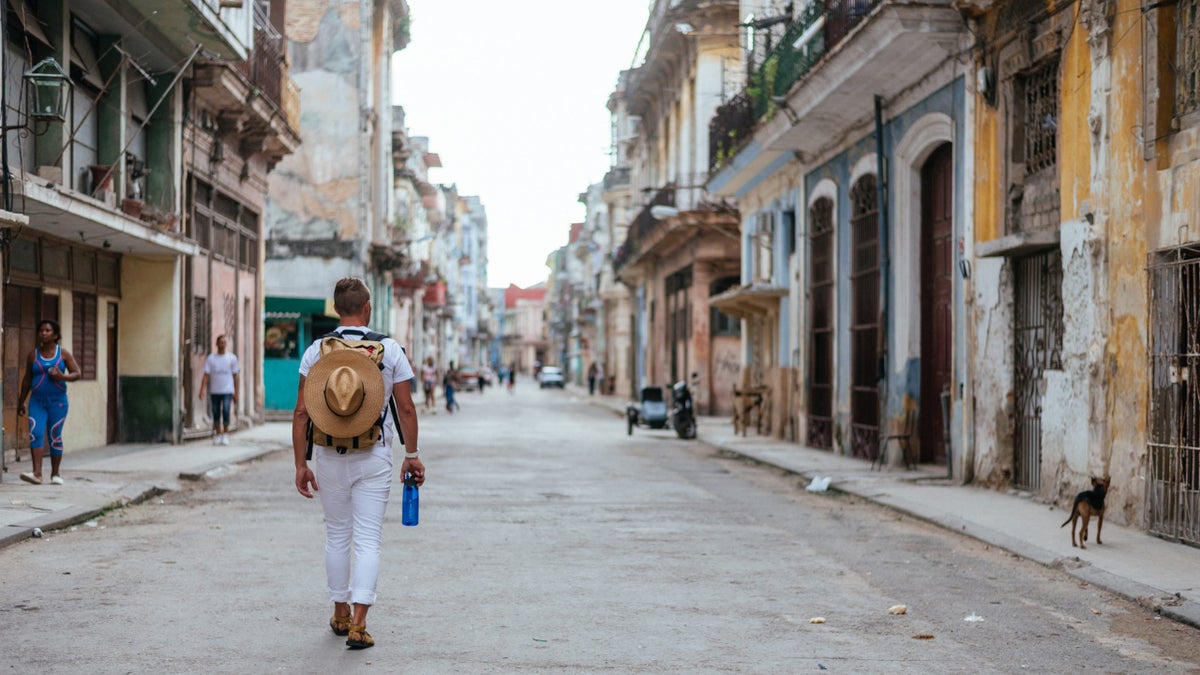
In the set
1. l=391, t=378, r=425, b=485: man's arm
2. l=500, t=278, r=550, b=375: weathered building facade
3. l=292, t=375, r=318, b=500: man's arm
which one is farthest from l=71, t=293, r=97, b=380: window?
l=500, t=278, r=550, b=375: weathered building facade

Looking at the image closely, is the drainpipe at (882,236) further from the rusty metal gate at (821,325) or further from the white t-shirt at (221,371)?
the white t-shirt at (221,371)

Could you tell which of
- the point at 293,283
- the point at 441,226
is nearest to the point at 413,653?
the point at 293,283

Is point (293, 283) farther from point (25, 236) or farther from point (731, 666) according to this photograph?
point (731, 666)

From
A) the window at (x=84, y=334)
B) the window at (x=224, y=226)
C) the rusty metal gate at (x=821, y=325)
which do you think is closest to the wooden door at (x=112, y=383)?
the window at (x=84, y=334)

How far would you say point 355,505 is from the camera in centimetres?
615

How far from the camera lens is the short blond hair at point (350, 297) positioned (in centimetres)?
625

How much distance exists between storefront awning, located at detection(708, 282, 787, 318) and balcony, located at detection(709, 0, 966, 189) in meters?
2.22

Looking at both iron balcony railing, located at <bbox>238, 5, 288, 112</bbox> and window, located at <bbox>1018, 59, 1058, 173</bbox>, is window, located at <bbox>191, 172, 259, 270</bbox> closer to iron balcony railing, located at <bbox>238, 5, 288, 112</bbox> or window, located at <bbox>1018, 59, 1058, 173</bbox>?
iron balcony railing, located at <bbox>238, 5, 288, 112</bbox>

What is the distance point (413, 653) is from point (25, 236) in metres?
11.9

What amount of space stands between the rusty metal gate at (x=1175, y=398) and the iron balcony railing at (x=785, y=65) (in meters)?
6.45

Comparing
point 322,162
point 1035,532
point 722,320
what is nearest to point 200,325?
point 322,162

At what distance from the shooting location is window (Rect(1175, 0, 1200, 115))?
1012 centimetres

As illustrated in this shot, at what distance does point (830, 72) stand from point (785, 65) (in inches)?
132

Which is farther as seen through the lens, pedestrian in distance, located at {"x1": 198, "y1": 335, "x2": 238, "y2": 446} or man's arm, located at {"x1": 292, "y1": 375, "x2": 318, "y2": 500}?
pedestrian in distance, located at {"x1": 198, "y1": 335, "x2": 238, "y2": 446}
